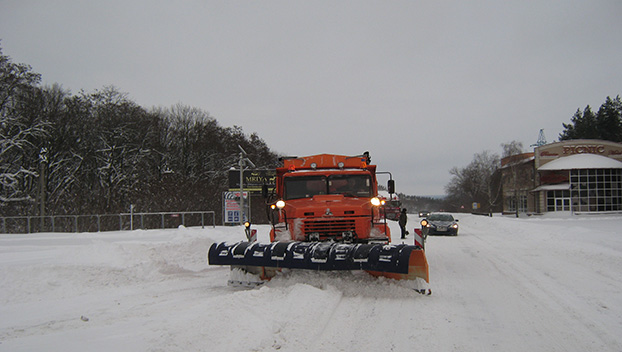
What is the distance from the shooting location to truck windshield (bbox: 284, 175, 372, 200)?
34.5 feet

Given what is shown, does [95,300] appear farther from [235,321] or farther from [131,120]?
[131,120]

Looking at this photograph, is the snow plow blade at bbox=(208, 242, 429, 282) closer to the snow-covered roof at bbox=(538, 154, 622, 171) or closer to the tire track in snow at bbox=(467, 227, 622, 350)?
the tire track in snow at bbox=(467, 227, 622, 350)

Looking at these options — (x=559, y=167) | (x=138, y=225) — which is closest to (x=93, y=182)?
(x=138, y=225)

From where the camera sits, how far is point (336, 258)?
25.6 feet

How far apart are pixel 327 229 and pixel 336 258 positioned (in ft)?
5.18

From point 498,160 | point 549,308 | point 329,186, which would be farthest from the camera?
point 498,160

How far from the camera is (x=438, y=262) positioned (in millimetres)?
12734

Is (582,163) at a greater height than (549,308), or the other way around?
(582,163)

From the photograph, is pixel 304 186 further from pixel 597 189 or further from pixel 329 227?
pixel 597 189

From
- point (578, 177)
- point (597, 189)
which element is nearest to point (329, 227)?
point (578, 177)

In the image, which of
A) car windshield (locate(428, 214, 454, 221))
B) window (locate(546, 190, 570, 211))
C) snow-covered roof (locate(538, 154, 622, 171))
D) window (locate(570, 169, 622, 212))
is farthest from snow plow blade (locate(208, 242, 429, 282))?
window (locate(546, 190, 570, 211))

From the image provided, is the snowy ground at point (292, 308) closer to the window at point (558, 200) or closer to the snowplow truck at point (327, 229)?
the snowplow truck at point (327, 229)

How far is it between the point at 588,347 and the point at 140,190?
135 ft

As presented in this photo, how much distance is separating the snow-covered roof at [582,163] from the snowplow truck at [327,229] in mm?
46196
